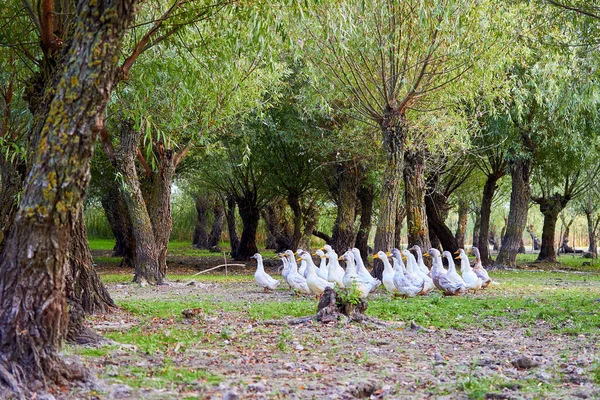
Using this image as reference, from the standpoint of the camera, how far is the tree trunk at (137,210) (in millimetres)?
17828

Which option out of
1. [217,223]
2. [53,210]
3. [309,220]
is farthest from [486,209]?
[53,210]

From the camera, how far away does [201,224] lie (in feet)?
159

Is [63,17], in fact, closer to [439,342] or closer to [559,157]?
[439,342]

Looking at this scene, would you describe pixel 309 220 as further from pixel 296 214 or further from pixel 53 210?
pixel 53 210

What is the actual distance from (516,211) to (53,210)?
25.0 m

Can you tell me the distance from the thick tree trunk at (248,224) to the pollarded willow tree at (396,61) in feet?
44.5

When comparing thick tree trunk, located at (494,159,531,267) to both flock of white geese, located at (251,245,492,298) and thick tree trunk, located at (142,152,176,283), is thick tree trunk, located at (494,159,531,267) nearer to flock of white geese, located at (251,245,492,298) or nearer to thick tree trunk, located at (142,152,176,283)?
flock of white geese, located at (251,245,492,298)

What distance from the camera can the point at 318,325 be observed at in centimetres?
1020

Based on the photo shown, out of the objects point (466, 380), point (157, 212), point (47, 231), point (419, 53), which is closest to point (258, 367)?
point (466, 380)

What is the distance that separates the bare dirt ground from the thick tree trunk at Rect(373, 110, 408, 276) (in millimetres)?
8151

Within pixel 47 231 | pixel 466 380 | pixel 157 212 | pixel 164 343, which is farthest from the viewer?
pixel 157 212

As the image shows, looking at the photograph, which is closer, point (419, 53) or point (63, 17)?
point (63, 17)

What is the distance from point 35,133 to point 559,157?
2605 cm

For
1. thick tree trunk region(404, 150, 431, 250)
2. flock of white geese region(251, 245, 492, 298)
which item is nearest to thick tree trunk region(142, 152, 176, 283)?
flock of white geese region(251, 245, 492, 298)
